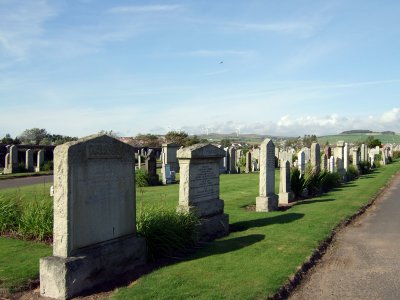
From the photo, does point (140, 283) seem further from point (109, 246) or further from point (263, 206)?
point (263, 206)

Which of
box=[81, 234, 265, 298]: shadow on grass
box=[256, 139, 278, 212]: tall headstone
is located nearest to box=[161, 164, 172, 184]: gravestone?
box=[256, 139, 278, 212]: tall headstone

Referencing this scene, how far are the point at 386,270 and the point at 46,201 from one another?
7.09m

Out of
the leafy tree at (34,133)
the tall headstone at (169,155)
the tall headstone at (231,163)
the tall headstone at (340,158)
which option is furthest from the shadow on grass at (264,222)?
the leafy tree at (34,133)

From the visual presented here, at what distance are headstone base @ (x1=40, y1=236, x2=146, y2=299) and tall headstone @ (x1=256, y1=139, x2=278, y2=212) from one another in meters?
7.04

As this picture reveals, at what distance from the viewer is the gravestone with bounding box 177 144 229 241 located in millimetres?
9516

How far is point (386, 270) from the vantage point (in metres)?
7.36

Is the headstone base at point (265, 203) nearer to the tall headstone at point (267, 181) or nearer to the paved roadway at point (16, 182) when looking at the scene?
the tall headstone at point (267, 181)

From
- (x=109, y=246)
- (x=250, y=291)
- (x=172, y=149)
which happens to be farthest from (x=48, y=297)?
(x=172, y=149)

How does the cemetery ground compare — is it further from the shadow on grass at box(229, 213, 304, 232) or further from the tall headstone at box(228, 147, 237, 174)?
the tall headstone at box(228, 147, 237, 174)

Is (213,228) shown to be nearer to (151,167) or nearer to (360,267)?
(360,267)

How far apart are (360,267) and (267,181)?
21.5ft

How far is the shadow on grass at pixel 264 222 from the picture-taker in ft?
35.6

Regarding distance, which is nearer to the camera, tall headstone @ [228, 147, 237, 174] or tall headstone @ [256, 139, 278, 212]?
tall headstone @ [256, 139, 278, 212]

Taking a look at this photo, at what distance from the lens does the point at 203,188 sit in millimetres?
10000
